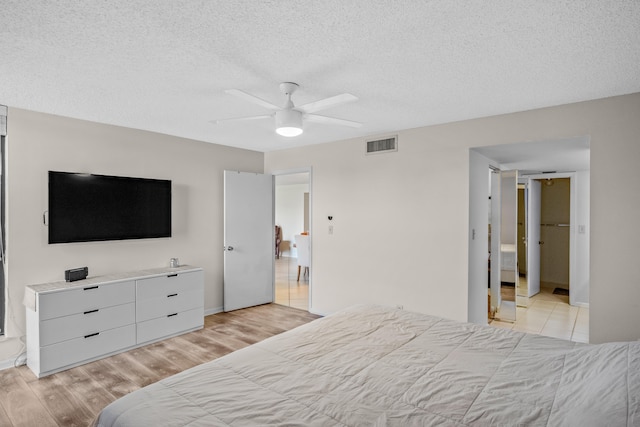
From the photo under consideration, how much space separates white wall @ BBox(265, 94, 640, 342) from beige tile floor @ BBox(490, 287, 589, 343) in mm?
1089

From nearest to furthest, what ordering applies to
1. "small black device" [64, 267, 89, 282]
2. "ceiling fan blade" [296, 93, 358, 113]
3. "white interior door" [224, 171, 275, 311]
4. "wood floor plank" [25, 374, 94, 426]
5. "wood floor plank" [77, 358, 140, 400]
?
"ceiling fan blade" [296, 93, 358, 113], "wood floor plank" [25, 374, 94, 426], "wood floor plank" [77, 358, 140, 400], "small black device" [64, 267, 89, 282], "white interior door" [224, 171, 275, 311]

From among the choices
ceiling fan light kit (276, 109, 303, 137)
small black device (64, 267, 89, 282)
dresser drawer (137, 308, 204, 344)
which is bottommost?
dresser drawer (137, 308, 204, 344)

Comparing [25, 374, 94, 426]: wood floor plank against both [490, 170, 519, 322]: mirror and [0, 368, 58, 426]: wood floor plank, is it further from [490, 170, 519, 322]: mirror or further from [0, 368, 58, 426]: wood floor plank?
[490, 170, 519, 322]: mirror

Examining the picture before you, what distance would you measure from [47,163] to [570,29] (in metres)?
4.38

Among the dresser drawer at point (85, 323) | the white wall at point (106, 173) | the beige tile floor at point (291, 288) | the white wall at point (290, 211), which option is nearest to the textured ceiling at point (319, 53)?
the white wall at point (106, 173)

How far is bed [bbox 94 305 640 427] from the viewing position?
1320 millimetres

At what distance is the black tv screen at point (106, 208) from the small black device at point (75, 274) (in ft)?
0.99

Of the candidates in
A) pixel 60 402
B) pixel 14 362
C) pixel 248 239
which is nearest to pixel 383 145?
pixel 248 239

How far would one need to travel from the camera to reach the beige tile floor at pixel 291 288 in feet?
17.9

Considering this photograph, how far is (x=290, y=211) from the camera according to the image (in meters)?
9.84

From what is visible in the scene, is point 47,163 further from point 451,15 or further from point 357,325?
point 451,15

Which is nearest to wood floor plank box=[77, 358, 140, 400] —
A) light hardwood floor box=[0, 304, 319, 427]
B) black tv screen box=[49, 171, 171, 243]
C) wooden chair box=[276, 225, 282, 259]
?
light hardwood floor box=[0, 304, 319, 427]

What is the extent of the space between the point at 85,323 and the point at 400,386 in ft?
10.2

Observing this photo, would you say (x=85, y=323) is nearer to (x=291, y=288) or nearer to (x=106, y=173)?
(x=106, y=173)
